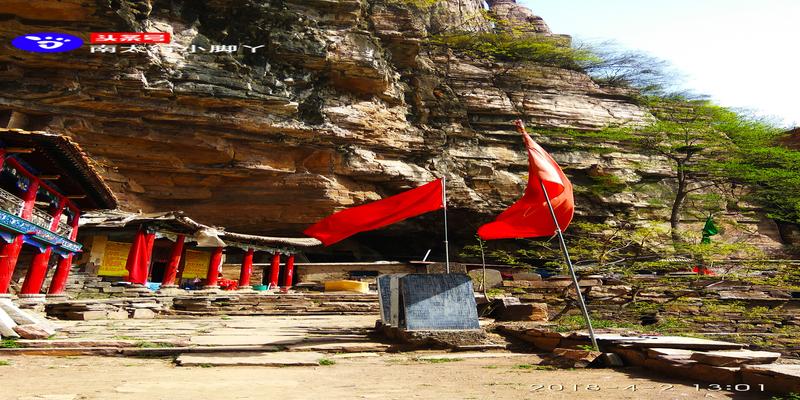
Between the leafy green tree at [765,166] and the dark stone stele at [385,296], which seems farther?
the leafy green tree at [765,166]

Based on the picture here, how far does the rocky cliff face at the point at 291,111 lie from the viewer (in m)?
18.2

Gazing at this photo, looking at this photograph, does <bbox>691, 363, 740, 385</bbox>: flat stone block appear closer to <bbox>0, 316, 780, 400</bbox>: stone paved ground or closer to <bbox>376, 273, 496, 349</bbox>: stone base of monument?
<bbox>0, 316, 780, 400</bbox>: stone paved ground

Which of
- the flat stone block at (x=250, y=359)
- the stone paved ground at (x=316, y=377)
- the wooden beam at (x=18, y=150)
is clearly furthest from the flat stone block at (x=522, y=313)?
the wooden beam at (x=18, y=150)

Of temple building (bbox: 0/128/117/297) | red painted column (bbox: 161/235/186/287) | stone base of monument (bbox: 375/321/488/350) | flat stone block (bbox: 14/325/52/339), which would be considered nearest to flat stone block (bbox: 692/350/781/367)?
stone base of monument (bbox: 375/321/488/350)

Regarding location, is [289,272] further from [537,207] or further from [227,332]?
[537,207]

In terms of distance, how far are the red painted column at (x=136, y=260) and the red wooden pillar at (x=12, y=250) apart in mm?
4715

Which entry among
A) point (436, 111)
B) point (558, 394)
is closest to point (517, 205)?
point (558, 394)

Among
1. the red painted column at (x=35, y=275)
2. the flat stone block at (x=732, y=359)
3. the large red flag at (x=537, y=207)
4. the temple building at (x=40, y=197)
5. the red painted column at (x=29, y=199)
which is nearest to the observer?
the flat stone block at (x=732, y=359)

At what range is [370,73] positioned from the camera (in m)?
22.0

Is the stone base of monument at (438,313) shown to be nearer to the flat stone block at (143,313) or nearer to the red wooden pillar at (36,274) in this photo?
the flat stone block at (143,313)

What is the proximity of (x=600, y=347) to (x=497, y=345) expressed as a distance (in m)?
1.37

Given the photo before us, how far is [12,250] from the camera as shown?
11.4 meters

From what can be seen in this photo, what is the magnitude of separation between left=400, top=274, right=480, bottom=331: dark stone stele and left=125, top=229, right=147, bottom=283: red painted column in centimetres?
1371

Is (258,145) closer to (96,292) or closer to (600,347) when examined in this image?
(96,292)
